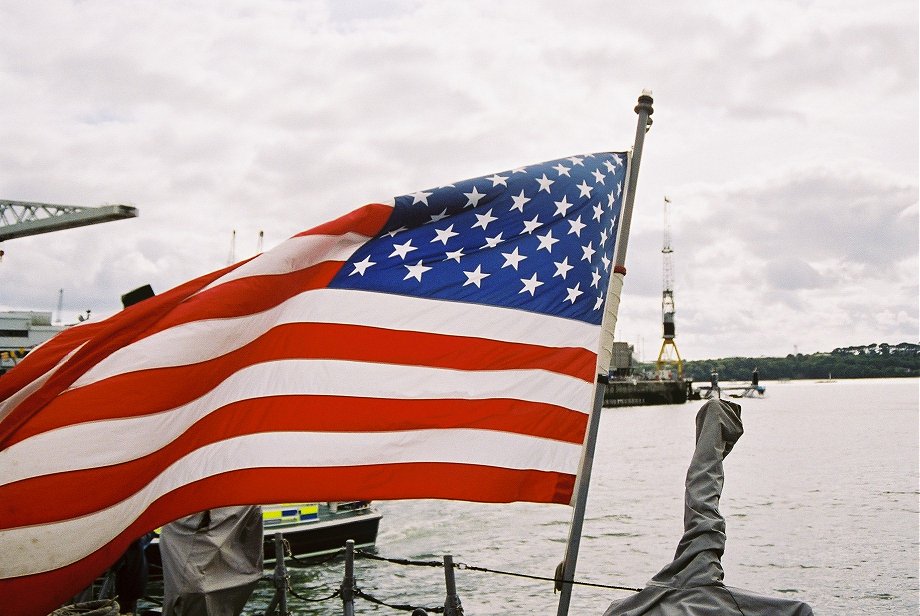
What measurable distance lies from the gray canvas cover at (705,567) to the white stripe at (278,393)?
1330 millimetres

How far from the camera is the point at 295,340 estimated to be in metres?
5.46

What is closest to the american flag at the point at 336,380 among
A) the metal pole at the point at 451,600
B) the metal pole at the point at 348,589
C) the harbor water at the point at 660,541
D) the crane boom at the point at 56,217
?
the metal pole at the point at 451,600

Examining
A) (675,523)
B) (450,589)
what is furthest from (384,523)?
(450,589)

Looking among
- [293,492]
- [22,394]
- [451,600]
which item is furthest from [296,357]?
[451,600]

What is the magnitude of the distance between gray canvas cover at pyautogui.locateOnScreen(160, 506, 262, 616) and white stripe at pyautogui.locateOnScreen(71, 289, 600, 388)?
10.4 feet

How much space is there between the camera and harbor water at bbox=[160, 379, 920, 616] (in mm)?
21875

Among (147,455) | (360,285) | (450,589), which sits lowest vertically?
(450,589)

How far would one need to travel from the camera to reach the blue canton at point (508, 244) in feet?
18.9

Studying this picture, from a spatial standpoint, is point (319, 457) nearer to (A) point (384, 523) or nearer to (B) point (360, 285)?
(B) point (360, 285)

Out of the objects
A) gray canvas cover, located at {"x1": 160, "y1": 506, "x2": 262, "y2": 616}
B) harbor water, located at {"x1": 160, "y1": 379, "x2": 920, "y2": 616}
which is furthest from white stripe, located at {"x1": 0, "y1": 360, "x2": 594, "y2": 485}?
harbor water, located at {"x1": 160, "y1": 379, "x2": 920, "y2": 616}

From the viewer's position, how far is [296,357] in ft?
17.8

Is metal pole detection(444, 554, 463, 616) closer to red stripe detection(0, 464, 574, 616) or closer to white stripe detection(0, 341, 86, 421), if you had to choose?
red stripe detection(0, 464, 574, 616)

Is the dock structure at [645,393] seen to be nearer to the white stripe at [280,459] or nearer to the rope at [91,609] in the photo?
the rope at [91,609]

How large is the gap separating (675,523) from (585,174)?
3040cm
